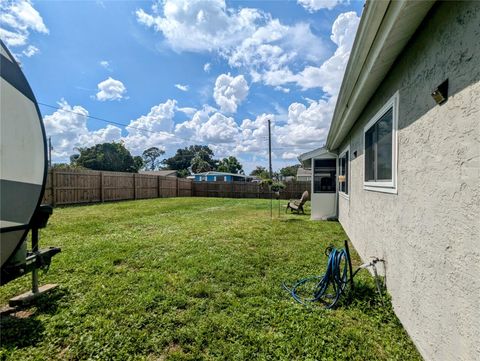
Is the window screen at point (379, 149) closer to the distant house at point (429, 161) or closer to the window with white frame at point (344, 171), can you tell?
the distant house at point (429, 161)

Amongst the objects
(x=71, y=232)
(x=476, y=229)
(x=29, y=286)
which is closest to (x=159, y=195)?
(x=71, y=232)

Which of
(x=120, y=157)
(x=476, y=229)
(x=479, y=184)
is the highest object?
(x=120, y=157)

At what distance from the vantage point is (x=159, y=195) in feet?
62.2

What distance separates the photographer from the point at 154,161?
62.6 meters

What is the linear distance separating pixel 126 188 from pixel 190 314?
48.7ft

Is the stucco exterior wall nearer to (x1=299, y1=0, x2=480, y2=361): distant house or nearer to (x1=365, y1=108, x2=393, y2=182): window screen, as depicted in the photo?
(x1=299, y1=0, x2=480, y2=361): distant house

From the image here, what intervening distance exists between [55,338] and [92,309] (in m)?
0.47

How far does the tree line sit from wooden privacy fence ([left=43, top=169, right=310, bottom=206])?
36.5 ft

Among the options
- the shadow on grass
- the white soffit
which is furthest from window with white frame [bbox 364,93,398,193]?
the shadow on grass

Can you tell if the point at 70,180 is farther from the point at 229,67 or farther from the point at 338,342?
the point at 338,342

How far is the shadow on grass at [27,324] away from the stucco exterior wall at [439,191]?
3320 mm

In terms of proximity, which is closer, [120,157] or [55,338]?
[55,338]

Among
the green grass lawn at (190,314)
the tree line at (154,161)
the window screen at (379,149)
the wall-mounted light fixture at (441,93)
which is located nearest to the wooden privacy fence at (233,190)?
the tree line at (154,161)

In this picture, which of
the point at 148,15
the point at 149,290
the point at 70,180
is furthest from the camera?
the point at 70,180
